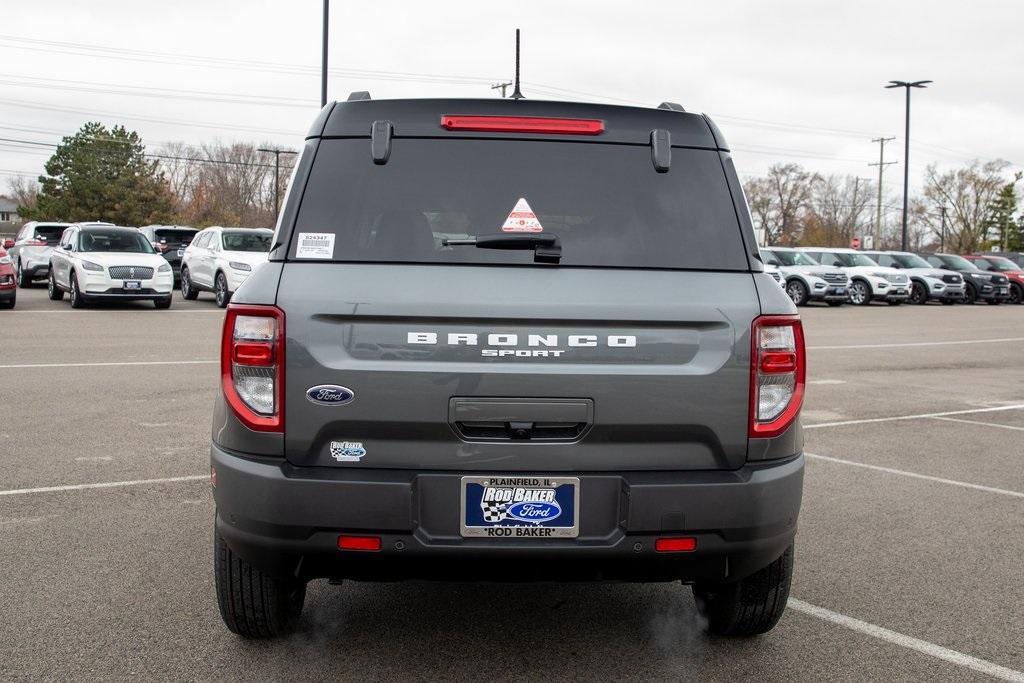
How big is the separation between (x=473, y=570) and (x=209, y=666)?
1099mm

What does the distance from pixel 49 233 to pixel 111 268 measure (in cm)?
1015

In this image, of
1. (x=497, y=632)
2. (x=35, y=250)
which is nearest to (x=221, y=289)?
(x=35, y=250)

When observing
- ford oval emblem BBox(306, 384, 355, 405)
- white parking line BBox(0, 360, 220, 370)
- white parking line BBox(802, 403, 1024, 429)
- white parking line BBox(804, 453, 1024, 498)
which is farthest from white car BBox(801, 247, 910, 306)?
ford oval emblem BBox(306, 384, 355, 405)

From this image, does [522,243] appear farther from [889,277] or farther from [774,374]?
[889,277]

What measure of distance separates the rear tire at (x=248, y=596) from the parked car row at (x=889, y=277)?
2579 centimetres

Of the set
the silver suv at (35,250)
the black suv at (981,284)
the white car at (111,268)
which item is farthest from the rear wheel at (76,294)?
the black suv at (981,284)

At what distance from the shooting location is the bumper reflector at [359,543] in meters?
3.19

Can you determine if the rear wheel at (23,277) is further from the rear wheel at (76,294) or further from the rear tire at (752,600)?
the rear tire at (752,600)

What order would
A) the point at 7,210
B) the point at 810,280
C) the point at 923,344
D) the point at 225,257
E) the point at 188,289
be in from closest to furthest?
the point at 923,344 < the point at 225,257 < the point at 188,289 < the point at 810,280 < the point at 7,210

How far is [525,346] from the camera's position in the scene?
319 centimetres

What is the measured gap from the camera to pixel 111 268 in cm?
2119

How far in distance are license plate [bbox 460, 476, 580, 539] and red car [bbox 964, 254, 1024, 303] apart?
40328 mm

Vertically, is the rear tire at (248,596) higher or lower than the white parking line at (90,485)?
higher

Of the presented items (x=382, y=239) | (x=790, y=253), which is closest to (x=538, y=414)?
(x=382, y=239)
